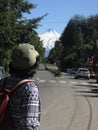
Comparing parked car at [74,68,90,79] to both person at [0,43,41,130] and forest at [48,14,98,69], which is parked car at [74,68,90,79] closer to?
person at [0,43,41,130]

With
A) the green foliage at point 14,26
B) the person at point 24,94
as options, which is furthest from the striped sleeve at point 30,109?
the green foliage at point 14,26

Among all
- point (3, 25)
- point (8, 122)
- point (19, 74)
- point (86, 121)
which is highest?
point (3, 25)

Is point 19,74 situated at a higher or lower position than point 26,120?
higher

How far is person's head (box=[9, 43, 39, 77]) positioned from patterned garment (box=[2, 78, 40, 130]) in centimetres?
17

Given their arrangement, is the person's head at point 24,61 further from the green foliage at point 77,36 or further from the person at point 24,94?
the green foliage at point 77,36

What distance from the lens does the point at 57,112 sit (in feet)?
57.2

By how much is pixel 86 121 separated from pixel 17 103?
1093cm

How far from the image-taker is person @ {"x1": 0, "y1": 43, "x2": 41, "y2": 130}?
3986 mm

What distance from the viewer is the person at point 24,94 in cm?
399

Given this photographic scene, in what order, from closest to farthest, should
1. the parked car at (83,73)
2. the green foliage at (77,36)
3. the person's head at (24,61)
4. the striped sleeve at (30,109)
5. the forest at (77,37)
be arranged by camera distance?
the striped sleeve at (30,109) < the person's head at (24,61) < the parked car at (83,73) < the forest at (77,37) < the green foliage at (77,36)

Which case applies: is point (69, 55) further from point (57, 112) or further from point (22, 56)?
point (22, 56)

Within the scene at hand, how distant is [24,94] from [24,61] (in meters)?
0.29

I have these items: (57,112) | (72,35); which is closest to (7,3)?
(57,112)

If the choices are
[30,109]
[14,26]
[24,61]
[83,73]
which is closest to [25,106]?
[30,109]
